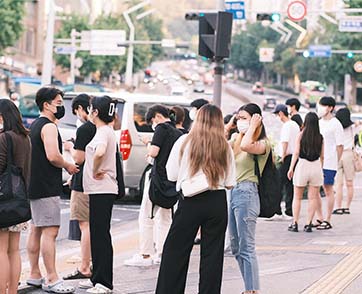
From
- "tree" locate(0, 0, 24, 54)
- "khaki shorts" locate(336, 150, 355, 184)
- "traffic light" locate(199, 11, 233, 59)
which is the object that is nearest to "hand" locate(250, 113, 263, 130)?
"traffic light" locate(199, 11, 233, 59)

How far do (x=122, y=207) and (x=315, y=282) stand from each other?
7.96m

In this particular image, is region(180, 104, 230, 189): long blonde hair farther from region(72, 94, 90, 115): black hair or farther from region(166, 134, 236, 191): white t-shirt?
region(72, 94, 90, 115): black hair

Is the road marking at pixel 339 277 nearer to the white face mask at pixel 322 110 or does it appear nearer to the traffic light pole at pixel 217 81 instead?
the traffic light pole at pixel 217 81

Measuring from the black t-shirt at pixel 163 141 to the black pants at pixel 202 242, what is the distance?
2564 mm

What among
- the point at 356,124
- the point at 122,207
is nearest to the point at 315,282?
the point at 122,207

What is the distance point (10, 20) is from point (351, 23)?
955 inches

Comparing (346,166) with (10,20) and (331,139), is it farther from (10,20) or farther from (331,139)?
(10,20)

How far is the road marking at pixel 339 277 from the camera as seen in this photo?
9.55m

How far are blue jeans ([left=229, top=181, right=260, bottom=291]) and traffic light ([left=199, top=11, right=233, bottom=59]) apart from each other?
375 centimetres

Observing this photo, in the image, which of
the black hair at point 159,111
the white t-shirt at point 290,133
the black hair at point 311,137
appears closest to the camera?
the black hair at point 159,111

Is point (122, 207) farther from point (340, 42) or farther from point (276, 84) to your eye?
point (276, 84)

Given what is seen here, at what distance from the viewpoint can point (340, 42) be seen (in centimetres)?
7606

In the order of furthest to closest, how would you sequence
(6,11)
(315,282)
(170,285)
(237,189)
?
1. (6,11)
2. (315,282)
3. (237,189)
4. (170,285)

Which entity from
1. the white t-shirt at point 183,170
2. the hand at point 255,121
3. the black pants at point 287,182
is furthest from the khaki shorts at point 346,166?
the white t-shirt at point 183,170
